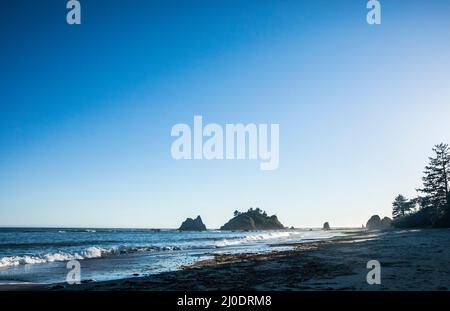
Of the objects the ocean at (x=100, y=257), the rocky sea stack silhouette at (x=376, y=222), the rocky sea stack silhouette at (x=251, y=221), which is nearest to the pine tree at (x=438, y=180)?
the ocean at (x=100, y=257)

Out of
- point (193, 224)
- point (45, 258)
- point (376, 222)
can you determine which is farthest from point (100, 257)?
point (193, 224)

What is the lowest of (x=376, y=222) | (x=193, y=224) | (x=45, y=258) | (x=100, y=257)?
(x=193, y=224)

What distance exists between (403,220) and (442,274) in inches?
2085

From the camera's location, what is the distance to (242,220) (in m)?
182

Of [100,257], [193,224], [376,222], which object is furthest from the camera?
[193,224]

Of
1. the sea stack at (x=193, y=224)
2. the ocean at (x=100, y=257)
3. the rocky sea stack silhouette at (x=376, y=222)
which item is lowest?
the sea stack at (x=193, y=224)

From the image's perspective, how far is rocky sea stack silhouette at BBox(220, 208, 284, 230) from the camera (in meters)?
181

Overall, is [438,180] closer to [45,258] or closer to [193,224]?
[45,258]

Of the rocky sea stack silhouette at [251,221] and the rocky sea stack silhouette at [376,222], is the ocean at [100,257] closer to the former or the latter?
the rocky sea stack silhouette at [376,222]

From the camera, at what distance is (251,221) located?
594 ft

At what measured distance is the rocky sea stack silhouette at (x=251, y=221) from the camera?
181 m

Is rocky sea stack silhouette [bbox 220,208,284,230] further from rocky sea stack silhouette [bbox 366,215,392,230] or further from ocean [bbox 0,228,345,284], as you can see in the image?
ocean [bbox 0,228,345,284]
